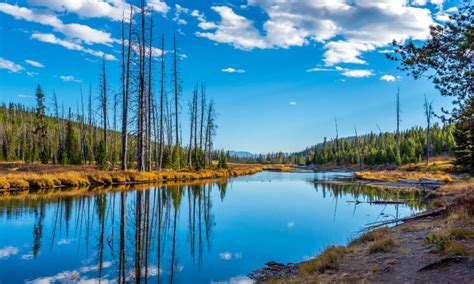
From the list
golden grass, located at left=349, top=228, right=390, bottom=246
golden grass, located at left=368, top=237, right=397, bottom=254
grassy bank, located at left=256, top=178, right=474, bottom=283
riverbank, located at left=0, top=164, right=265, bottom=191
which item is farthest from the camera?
riverbank, located at left=0, top=164, right=265, bottom=191

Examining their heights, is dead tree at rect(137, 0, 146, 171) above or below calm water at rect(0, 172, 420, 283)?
above

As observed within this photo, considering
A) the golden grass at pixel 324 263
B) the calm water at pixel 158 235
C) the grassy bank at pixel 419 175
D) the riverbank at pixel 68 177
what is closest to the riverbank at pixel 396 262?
the golden grass at pixel 324 263

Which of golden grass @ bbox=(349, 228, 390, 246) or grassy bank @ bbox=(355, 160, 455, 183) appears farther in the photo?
grassy bank @ bbox=(355, 160, 455, 183)

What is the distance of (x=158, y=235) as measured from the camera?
11.9 meters

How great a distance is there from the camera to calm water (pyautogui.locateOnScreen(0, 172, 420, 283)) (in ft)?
27.4

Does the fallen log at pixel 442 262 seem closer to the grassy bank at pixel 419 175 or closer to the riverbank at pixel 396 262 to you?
the riverbank at pixel 396 262

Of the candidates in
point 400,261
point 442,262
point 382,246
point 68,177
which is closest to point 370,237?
point 382,246

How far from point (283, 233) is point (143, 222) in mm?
5295

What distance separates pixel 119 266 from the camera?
8.53 meters

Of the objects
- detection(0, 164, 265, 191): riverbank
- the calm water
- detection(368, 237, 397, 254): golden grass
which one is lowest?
the calm water

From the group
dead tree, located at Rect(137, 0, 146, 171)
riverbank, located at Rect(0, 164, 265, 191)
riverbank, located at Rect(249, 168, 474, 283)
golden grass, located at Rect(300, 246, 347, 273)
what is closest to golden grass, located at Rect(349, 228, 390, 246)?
riverbank, located at Rect(249, 168, 474, 283)

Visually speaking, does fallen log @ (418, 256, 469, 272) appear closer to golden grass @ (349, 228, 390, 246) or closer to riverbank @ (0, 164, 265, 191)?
golden grass @ (349, 228, 390, 246)

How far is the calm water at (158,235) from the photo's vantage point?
8.35m

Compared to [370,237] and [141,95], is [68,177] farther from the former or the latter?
[370,237]
